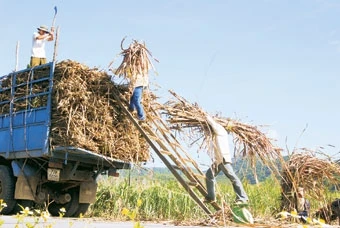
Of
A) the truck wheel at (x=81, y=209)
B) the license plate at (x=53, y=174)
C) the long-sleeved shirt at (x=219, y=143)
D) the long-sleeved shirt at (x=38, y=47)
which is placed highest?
the long-sleeved shirt at (x=38, y=47)

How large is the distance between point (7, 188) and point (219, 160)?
4262mm

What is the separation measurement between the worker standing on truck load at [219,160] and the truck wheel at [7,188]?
388 cm

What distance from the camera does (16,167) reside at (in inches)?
398

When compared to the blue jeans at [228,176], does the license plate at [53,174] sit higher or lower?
higher

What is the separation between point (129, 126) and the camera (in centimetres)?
997

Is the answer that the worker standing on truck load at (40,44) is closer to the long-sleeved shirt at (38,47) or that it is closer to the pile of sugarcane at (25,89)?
the long-sleeved shirt at (38,47)

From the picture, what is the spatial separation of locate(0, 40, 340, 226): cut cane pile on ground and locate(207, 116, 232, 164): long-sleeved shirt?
0.48ft

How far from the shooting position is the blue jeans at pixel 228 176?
25.8 ft

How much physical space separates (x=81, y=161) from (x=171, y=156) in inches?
74.5

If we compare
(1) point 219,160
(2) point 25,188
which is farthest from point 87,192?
(1) point 219,160

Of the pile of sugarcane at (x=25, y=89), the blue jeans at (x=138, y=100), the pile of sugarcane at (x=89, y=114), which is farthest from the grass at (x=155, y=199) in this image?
the pile of sugarcane at (x=25, y=89)

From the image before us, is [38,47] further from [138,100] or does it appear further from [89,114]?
[138,100]

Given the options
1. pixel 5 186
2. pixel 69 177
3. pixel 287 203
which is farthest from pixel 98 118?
pixel 287 203

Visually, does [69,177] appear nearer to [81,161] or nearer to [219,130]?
[81,161]
